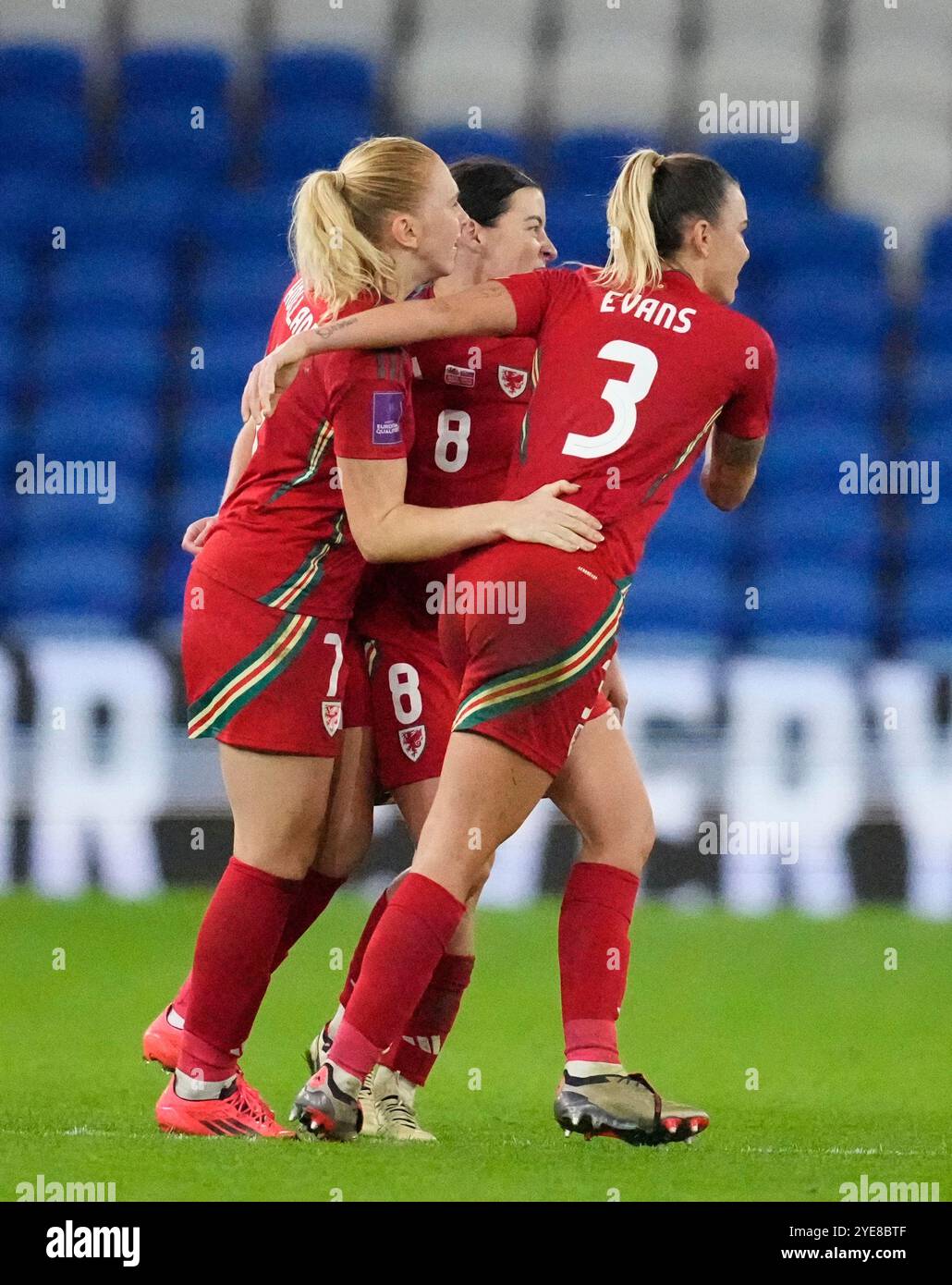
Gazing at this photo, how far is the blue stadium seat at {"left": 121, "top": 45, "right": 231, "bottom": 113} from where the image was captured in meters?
10.0

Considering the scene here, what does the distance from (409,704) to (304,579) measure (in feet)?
1.10

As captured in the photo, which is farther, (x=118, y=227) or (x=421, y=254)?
(x=118, y=227)

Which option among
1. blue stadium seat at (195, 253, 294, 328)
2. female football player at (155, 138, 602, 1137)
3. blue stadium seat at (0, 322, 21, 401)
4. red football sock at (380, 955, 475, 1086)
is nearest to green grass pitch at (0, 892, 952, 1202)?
red football sock at (380, 955, 475, 1086)

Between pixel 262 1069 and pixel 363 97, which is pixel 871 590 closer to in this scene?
pixel 363 97

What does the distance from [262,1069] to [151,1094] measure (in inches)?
17.5

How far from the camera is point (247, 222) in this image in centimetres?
963

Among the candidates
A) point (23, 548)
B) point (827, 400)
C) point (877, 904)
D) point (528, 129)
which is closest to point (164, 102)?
point (528, 129)

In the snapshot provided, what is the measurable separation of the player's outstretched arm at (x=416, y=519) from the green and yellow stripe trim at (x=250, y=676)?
279 mm

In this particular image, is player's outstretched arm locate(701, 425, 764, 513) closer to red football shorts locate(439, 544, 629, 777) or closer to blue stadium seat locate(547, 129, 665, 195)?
red football shorts locate(439, 544, 629, 777)

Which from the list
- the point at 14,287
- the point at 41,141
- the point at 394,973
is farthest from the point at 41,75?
the point at 394,973

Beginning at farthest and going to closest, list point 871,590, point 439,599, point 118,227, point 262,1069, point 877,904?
point 118,227, point 871,590, point 877,904, point 262,1069, point 439,599

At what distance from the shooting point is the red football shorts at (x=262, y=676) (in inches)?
142

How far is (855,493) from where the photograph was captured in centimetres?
889

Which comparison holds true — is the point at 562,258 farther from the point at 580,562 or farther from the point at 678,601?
the point at 580,562
